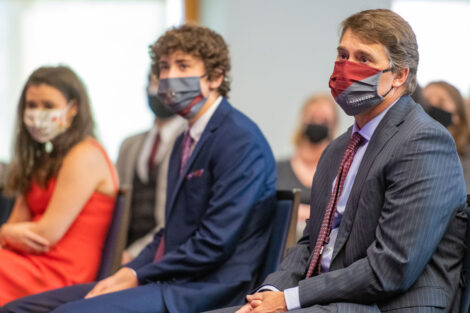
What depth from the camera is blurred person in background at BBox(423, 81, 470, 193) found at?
11.3ft

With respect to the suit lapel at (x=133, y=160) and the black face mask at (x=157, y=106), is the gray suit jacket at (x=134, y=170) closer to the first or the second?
the suit lapel at (x=133, y=160)

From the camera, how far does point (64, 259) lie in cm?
313

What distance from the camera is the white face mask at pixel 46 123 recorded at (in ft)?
10.6

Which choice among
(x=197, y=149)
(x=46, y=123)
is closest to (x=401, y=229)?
(x=197, y=149)

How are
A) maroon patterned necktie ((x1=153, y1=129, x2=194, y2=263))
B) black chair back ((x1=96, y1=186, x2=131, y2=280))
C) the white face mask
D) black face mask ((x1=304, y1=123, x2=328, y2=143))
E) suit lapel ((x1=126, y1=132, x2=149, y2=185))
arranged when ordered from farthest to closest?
suit lapel ((x1=126, y1=132, x2=149, y2=185))
black face mask ((x1=304, y1=123, x2=328, y2=143))
the white face mask
black chair back ((x1=96, y1=186, x2=131, y2=280))
maroon patterned necktie ((x1=153, y1=129, x2=194, y2=263))

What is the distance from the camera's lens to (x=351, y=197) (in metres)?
2.06

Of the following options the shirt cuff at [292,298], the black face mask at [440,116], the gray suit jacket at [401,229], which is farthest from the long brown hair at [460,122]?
the shirt cuff at [292,298]

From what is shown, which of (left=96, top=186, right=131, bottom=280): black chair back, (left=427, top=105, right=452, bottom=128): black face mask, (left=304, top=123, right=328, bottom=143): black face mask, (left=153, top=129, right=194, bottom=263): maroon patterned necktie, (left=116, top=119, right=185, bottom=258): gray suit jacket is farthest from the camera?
(left=304, top=123, right=328, bottom=143): black face mask

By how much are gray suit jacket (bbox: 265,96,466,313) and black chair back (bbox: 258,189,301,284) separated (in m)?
0.55

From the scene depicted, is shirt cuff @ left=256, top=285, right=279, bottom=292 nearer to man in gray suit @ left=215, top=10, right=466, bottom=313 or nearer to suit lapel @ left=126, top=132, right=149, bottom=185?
man in gray suit @ left=215, top=10, right=466, bottom=313

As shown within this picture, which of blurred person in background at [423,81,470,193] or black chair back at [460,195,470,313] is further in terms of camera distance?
blurred person in background at [423,81,470,193]

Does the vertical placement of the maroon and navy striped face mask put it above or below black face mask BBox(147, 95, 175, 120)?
above

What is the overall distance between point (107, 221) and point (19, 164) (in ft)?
1.69

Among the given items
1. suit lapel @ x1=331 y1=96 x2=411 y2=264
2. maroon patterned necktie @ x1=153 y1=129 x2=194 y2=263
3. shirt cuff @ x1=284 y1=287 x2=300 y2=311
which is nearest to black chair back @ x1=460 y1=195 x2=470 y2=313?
suit lapel @ x1=331 y1=96 x2=411 y2=264
